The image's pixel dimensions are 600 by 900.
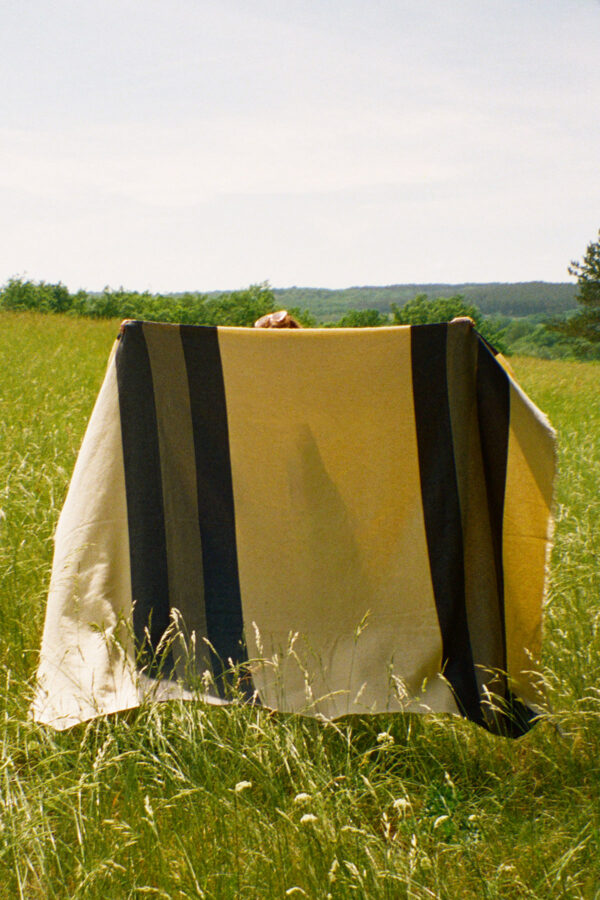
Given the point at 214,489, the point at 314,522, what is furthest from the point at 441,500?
the point at 214,489

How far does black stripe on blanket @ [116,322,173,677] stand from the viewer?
2.07m

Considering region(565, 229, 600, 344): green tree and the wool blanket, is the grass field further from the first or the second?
region(565, 229, 600, 344): green tree

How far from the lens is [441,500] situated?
207cm

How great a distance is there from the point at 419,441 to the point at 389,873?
1111 millimetres

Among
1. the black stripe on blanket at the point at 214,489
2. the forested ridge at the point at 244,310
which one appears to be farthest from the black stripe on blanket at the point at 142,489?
the forested ridge at the point at 244,310

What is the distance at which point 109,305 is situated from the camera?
34.2m

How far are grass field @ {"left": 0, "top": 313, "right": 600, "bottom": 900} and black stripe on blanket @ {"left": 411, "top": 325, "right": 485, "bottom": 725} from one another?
9.3 inches

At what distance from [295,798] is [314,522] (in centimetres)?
76

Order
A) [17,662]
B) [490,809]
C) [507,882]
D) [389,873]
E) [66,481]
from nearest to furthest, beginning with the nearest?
1. [389,873]
2. [507,882]
3. [490,809]
4. [17,662]
5. [66,481]

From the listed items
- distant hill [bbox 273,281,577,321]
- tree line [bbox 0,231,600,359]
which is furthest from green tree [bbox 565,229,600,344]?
distant hill [bbox 273,281,577,321]

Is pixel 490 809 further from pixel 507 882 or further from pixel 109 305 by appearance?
pixel 109 305

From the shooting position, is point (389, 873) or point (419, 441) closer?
point (389, 873)

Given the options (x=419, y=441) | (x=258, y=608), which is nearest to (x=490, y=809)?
(x=258, y=608)

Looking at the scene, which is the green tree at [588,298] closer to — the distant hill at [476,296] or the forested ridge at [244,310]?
the forested ridge at [244,310]
